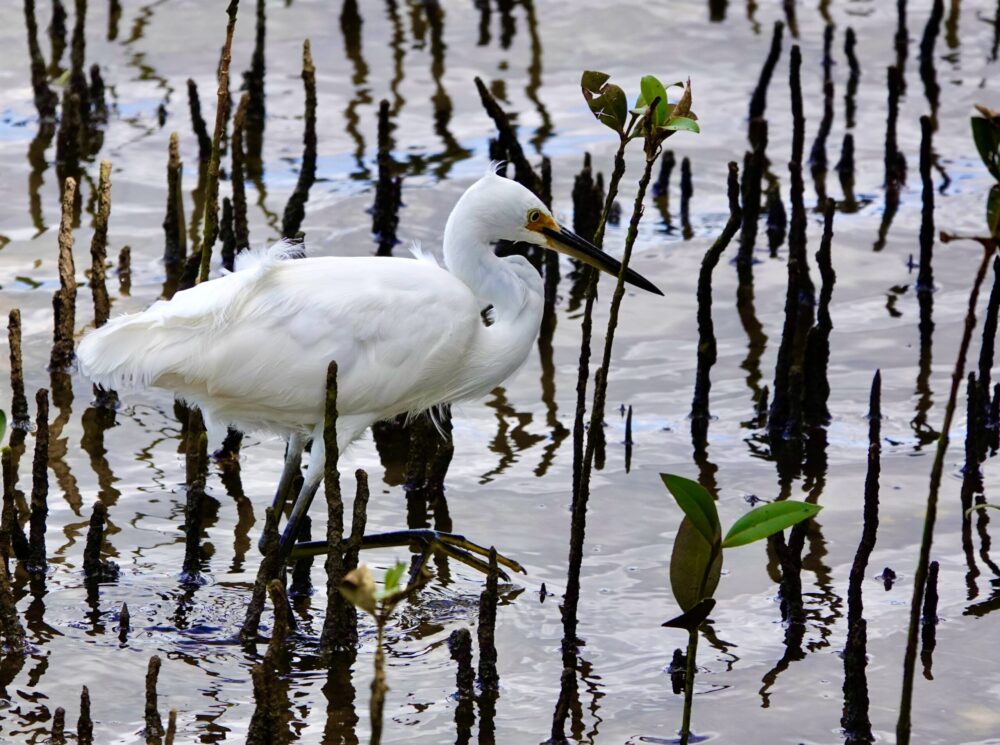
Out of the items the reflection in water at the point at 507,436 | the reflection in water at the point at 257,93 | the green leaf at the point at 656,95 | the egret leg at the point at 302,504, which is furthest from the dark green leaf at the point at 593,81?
the reflection in water at the point at 257,93

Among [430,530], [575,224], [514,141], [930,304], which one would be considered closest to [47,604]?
[430,530]

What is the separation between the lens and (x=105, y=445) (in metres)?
5.98

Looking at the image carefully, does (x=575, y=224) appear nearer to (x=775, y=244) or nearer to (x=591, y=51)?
(x=775, y=244)

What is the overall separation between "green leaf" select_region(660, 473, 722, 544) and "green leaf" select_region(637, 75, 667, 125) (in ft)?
2.84

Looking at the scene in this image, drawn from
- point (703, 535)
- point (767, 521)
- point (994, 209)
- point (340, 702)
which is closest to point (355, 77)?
point (340, 702)

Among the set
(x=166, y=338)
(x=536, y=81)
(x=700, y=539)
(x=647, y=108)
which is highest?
(x=647, y=108)

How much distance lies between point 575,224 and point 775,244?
1.13 m

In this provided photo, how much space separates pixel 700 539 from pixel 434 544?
1.41 metres

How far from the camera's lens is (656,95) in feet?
12.0

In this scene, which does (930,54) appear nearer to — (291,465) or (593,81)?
(291,465)

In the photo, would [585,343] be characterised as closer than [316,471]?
Yes

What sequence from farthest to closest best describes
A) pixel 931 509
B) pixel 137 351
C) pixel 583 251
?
pixel 583 251 < pixel 137 351 < pixel 931 509

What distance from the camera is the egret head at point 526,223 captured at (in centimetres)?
511

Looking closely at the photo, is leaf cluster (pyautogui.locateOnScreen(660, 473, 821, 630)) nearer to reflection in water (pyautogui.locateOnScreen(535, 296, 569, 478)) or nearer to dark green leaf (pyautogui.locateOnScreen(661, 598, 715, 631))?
dark green leaf (pyautogui.locateOnScreen(661, 598, 715, 631))
